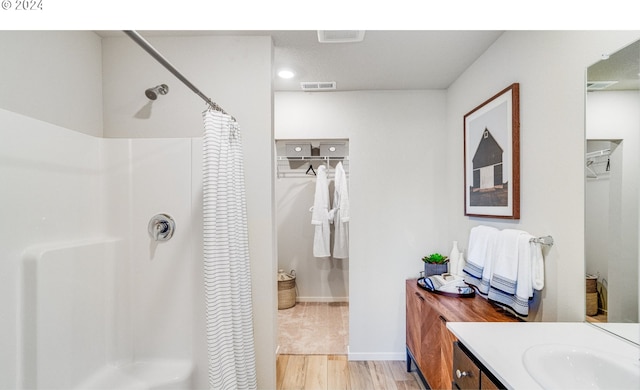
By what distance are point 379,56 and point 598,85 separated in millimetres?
1169

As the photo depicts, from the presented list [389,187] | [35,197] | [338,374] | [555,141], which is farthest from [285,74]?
[338,374]

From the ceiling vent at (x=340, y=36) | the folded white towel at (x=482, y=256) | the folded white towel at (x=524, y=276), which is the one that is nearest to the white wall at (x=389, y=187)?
the folded white towel at (x=482, y=256)

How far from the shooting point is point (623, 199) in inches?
→ 37.7

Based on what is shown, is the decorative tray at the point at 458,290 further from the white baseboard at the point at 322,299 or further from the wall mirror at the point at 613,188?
the white baseboard at the point at 322,299

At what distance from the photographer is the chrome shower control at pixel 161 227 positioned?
1.52 meters

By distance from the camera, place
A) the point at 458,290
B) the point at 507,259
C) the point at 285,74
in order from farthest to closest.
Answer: the point at 285,74
the point at 458,290
the point at 507,259

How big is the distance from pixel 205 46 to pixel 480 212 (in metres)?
2.10

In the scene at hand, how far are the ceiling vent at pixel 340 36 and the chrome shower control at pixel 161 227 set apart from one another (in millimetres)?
1361

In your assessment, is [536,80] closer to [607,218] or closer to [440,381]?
[607,218]

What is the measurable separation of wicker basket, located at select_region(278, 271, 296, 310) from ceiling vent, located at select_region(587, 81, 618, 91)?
314cm

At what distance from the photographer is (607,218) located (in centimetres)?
100

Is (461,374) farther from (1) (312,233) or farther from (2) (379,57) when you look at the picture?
(1) (312,233)

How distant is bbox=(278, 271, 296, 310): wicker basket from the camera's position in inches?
133
